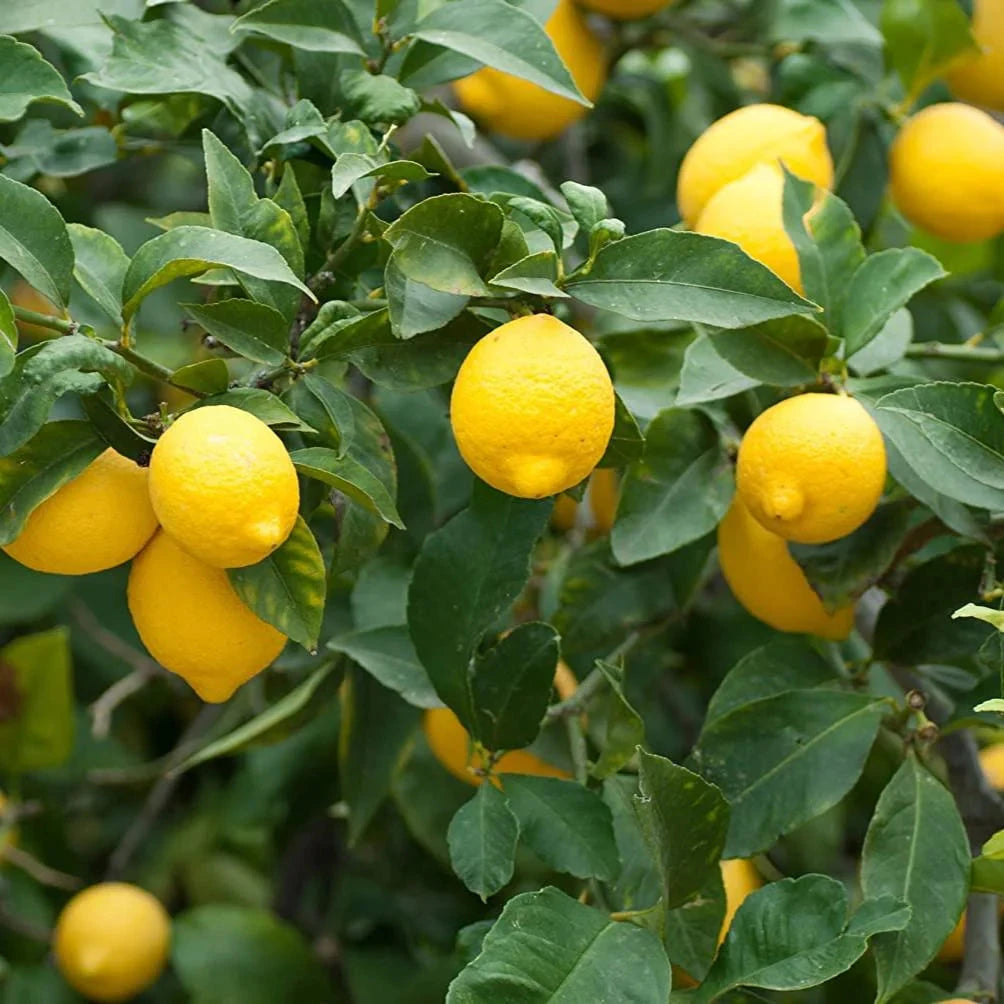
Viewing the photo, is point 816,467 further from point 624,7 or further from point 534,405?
point 624,7

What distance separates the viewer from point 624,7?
1.41 meters

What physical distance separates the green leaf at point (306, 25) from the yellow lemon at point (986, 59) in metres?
0.63

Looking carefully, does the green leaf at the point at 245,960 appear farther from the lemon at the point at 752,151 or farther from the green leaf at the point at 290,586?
the lemon at the point at 752,151

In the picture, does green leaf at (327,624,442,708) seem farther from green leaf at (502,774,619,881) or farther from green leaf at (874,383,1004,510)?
green leaf at (874,383,1004,510)

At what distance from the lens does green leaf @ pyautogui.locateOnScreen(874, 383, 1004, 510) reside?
0.84 m

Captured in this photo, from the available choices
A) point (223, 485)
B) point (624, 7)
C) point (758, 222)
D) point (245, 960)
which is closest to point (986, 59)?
point (624, 7)

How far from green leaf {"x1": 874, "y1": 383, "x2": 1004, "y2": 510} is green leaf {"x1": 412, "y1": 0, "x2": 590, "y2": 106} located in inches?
11.1

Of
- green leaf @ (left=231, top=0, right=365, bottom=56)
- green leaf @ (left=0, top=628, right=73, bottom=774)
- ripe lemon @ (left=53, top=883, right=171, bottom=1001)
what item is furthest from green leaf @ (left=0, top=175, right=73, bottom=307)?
ripe lemon @ (left=53, top=883, right=171, bottom=1001)

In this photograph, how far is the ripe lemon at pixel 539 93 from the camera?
4.41ft

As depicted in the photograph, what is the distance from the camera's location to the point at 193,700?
1.79m

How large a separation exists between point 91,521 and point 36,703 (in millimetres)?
761

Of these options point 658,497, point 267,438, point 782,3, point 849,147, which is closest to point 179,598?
point 267,438

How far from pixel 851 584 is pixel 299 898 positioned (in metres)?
0.95

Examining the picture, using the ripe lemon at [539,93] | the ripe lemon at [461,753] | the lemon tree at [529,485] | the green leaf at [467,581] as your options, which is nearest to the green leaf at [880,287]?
the lemon tree at [529,485]
